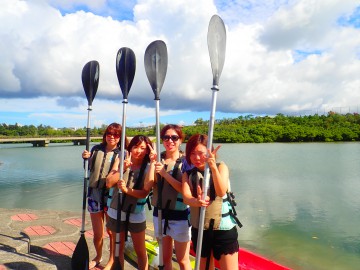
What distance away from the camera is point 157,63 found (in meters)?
2.91

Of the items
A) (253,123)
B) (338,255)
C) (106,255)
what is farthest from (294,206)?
(253,123)

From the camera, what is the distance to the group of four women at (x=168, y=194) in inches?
90.5

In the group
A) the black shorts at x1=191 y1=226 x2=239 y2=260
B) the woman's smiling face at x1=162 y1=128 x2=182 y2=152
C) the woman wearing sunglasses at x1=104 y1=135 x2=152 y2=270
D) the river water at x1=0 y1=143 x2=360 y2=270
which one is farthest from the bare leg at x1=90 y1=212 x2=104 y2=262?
the river water at x1=0 y1=143 x2=360 y2=270

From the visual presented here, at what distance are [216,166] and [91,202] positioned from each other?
5.55ft

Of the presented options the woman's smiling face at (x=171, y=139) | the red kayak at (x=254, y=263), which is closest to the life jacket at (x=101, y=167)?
the woman's smiling face at (x=171, y=139)

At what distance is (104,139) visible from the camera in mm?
3328

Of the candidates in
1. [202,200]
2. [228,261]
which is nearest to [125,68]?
[202,200]

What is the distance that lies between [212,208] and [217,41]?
1.30 meters

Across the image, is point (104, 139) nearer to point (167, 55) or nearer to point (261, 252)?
point (167, 55)

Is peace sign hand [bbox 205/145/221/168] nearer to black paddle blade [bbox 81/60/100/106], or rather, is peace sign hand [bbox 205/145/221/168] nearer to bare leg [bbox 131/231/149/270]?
bare leg [bbox 131/231/149/270]

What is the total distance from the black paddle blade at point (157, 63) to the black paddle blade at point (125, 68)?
0.24 metres

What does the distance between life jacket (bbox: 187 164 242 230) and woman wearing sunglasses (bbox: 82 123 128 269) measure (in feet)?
3.56

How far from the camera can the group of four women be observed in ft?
7.54

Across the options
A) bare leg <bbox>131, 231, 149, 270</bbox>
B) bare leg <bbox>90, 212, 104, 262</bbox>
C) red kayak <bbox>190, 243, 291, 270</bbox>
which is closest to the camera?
bare leg <bbox>131, 231, 149, 270</bbox>
